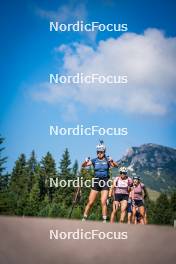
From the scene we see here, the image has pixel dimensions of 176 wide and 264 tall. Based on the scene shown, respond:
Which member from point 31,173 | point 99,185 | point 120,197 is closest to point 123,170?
point 120,197

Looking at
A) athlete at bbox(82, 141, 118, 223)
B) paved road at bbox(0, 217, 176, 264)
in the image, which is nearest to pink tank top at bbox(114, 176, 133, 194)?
athlete at bbox(82, 141, 118, 223)

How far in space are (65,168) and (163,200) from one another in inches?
226

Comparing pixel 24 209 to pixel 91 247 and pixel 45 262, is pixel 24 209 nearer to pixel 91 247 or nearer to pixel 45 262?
pixel 91 247

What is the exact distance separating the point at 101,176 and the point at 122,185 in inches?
55.9

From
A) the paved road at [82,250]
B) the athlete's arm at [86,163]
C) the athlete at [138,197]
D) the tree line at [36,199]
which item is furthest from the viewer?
the tree line at [36,199]

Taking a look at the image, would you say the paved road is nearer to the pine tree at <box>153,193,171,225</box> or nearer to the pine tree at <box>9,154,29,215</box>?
the pine tree at <box>153,193,171,225</box>

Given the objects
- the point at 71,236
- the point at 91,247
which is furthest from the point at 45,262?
the point at 91,247

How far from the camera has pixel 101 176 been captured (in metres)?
5.13

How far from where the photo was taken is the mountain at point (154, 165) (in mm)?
7895

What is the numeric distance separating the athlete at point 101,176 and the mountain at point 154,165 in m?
1.42

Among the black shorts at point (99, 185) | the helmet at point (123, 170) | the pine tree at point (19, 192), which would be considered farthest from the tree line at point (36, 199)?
the black shorts at point (99, 185)

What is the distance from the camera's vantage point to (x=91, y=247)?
Result: 4543 millimetres

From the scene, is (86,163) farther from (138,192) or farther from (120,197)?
(138,192)

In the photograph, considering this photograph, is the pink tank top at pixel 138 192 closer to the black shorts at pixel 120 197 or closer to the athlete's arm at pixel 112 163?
the black shorts at pixel 120 197
